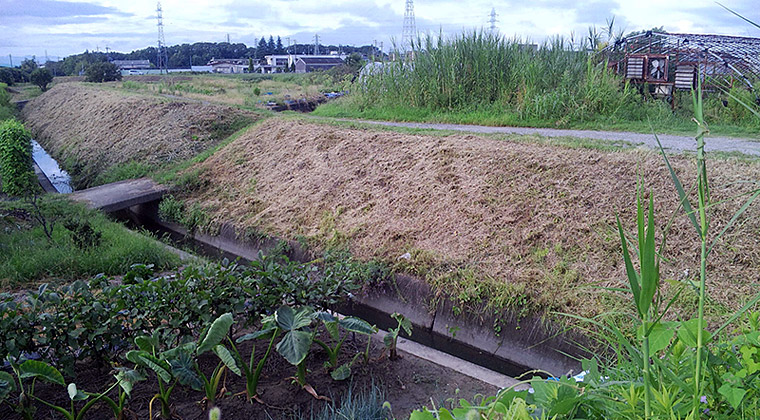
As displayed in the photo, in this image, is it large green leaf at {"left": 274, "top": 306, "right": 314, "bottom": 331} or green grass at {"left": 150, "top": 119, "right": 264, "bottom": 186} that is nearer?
Answer: large green leaf at {"left": 274, "top": 306, "right": 314, "bottom": 331}

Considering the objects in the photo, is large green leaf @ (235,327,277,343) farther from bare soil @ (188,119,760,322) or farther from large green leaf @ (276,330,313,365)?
bare soil @ (188,119,760,322)

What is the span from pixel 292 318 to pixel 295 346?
0.20m

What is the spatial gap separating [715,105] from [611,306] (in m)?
A: 7.21

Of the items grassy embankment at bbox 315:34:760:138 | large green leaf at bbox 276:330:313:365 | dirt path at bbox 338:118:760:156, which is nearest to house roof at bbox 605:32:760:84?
grassy embankment at bbox 315:34:760:138

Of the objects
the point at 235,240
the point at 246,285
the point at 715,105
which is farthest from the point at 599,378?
the point at 715,105

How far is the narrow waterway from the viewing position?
13.1 meters

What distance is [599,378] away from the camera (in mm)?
1683

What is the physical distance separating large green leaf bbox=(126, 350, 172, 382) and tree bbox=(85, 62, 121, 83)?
35.7 meters

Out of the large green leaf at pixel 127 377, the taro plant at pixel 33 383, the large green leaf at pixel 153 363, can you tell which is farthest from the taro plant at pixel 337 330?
the taro plant at pixel 33 383

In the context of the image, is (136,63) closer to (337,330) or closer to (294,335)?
(337,330)

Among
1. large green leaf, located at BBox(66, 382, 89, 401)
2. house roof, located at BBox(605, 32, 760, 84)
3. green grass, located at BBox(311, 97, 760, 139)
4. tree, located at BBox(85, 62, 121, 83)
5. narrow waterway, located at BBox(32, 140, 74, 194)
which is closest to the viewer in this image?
large green leaf, located at BBox(66, 382, 89, 401)

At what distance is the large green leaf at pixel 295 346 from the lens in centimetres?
301

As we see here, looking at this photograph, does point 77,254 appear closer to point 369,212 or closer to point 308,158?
point 369,212

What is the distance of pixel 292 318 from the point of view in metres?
3.21
